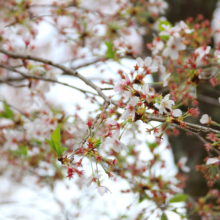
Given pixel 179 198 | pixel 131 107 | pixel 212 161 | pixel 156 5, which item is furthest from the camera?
pixel 156 5

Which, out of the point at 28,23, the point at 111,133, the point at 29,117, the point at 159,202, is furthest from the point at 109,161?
the point at 28,23

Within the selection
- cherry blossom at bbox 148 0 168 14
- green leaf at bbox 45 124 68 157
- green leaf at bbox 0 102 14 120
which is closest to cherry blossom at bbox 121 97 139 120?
green leaf at bbox 45 124 68 157

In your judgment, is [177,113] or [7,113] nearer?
[177,113]

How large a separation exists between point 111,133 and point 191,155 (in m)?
1.56

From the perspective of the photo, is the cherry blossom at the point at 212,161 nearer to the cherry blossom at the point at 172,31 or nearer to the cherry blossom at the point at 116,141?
the cherry blossom at the point at 116,141

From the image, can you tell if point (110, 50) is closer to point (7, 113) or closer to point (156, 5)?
point (7, 113)

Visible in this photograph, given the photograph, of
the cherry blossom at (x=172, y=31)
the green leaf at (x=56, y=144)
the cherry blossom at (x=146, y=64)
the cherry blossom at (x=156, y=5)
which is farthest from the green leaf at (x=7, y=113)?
the cherry blossom at (x=156, y=5)

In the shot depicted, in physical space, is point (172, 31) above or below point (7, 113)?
above

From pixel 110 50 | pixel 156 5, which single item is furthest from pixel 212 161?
pixel 156 5

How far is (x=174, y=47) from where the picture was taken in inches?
59.2

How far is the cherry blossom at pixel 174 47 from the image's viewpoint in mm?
1479

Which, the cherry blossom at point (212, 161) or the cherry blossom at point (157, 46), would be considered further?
the cherry blossom at point (157, 46)

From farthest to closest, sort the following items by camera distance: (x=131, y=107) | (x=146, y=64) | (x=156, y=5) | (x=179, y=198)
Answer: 1. (x=156, y=5)
2. (x=179, y=198)
3. (x=146, y=64)
4. (x=131, y=107)

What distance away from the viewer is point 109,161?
3.01 ft
